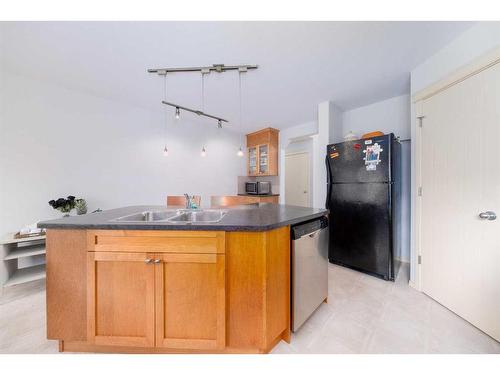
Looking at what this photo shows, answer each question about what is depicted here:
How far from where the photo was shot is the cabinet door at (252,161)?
182 inches

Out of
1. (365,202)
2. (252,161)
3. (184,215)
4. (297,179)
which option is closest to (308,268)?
(184,215)

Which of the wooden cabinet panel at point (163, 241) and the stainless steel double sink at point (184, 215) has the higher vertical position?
the stainless steel double sink at point (184, 215)

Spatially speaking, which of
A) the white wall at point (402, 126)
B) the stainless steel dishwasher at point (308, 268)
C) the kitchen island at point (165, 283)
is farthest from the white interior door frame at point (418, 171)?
the kitchen island at point (165, 283)

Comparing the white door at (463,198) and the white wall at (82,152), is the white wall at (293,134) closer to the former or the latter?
the white wall at (82,152)

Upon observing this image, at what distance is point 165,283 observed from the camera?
1191 mm

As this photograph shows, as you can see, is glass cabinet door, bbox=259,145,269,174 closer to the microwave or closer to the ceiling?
the microwave

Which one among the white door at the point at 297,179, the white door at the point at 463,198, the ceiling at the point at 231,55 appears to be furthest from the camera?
the white door at the point at 297,179

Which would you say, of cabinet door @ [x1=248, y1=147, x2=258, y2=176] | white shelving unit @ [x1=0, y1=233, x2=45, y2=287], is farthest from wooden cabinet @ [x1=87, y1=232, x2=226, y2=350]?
cabinet door @ [x1=248, y1=147, x2=258, y2=176]

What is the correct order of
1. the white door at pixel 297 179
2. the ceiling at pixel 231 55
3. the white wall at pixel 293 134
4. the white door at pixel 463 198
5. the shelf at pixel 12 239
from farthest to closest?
the white door at pixel 297 179 < the white wall at pixel 293 134 < the shelf at pixel 12 239 < the ceiling at pixel 231 55 < the white door at pixel 463 198

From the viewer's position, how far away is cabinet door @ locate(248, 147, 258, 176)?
462 cm

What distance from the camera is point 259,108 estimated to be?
3.26m

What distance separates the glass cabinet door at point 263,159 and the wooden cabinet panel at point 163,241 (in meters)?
3.33

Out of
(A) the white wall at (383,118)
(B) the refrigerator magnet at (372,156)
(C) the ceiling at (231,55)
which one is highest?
(C) the ceiling at (231,55)
